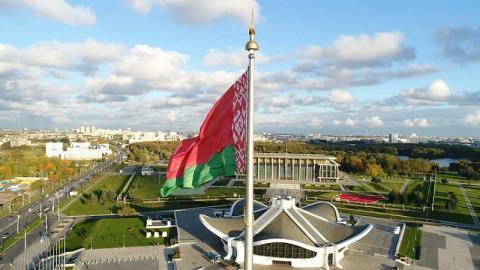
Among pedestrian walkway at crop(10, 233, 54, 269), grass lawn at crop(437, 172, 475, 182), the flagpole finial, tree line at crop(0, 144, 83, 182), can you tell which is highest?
the flagpole finial

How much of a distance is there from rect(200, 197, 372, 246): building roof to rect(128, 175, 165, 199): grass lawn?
28799 mm

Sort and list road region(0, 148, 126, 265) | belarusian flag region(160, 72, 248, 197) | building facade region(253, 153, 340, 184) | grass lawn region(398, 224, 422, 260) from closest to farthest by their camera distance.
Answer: belarusian flag region(160, 72, 248, 197)
grass lawn region(398, 224, 422, 260)
road region(0, 148, 126, 265)
building facade region(253, 153, 340, 184)

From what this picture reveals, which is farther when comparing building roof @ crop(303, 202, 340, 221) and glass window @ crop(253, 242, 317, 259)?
building roof @ crop(303, 202, 340, 221)

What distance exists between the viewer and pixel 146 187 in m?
68.5

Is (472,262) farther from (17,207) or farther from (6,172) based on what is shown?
(6,172)

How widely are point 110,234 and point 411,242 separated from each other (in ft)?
97.3

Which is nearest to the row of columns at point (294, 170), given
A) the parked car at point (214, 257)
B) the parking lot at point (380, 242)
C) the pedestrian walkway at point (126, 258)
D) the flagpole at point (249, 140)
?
the parking lot at point (380, 242)

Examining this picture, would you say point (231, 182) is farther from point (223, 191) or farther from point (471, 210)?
point (471, 210)

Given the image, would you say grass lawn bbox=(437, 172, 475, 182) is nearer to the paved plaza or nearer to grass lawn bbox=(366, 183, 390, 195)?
grass lawn bbox=(366, 183, 390, 195)

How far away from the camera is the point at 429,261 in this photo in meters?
33.0

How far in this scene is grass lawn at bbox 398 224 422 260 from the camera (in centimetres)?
3459

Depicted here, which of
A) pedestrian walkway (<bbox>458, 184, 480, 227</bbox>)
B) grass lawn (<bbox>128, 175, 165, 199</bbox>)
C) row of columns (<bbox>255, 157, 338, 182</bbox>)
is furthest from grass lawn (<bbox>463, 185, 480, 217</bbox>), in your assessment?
grass lawn (<bbox>128, 175, 165, 199</bbox>)

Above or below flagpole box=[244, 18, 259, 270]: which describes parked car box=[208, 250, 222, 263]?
below

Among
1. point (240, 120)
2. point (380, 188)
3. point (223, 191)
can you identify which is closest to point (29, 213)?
point (223, 191)
